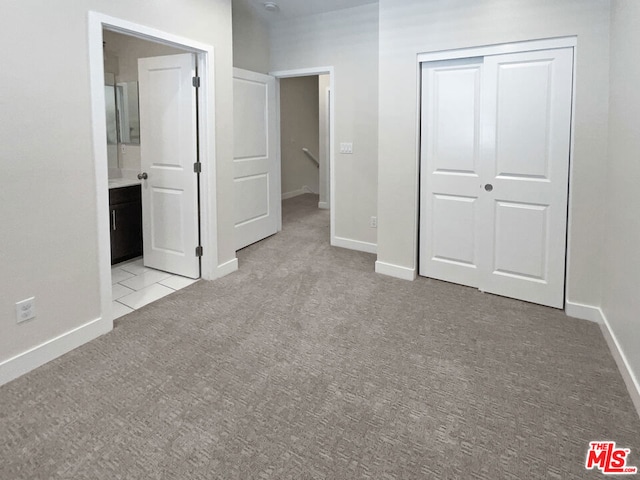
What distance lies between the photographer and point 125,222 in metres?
4.48

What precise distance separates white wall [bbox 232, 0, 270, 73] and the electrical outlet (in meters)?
3.32

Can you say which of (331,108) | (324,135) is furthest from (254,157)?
(324,135)

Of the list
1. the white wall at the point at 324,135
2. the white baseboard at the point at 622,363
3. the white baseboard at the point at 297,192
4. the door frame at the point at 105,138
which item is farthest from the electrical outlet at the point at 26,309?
the white baseboard at the point at 297,192

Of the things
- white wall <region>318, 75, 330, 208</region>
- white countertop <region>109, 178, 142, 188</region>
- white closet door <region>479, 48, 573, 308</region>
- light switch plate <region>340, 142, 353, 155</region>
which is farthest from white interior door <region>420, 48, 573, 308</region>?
white wall <region>318, 75, 330, 208</region>

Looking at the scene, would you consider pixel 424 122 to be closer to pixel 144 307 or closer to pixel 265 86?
pixel 265 86

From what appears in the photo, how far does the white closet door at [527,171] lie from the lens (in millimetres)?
3186

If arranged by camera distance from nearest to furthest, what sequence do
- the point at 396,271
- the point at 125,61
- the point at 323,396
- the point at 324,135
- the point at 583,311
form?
the point at 323,396
the point at 583,311
the point at 396,271
the point at 125,61
the point at 324,135

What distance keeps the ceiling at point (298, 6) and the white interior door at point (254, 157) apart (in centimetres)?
66

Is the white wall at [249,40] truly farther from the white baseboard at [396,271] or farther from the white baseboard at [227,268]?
the white baseboard at [396,271]

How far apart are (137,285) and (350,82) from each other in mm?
3047

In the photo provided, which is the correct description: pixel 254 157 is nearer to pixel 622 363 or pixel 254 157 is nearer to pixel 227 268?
pixel 227 268

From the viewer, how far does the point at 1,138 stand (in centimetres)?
229

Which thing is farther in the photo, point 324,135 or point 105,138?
point 324,135

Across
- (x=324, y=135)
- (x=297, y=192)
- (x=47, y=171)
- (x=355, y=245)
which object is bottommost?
(x=355, y=245)
